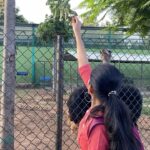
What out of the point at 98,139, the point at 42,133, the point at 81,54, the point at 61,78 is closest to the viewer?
the point at 98,139

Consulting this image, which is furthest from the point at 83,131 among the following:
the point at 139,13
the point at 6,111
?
the point at 139,13

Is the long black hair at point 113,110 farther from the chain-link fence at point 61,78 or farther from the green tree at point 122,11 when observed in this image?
the green tree at point 122,11

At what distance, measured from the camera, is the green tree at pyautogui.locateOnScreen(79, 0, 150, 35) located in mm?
3334

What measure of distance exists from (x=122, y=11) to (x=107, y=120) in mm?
1612

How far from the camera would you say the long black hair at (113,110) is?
6.48 feet

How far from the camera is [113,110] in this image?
1.99m

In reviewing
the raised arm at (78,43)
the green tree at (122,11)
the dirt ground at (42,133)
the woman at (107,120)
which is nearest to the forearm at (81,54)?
the raised arm at (78,43)

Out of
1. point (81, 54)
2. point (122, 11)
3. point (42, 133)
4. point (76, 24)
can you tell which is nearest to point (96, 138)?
point (81, 54)

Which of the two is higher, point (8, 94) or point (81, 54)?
point (81, 54)

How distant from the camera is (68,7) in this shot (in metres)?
3.37

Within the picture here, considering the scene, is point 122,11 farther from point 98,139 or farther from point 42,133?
point 42,133

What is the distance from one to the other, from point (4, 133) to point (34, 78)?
47.3 feet

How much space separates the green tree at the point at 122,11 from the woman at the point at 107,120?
4.36ft

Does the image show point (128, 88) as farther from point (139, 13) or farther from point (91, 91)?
point (91, 91)
